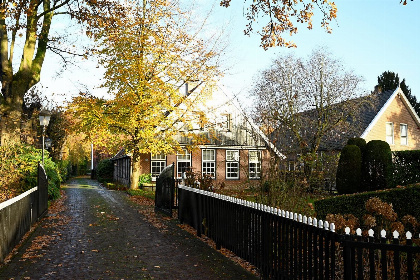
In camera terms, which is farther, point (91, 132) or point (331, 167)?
point (91, 132)

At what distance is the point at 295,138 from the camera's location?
28219mm

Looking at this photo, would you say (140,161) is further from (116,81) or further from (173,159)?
(116,81)

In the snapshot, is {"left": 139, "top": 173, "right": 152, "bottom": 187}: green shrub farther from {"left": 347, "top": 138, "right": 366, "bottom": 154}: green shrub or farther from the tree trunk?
{"left": 347, "top": 138, "right": 366, "bottom": 154}: green shrub

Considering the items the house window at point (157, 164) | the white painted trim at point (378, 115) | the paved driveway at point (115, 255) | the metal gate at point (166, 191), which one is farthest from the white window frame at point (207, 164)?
the paved driveway at point (115, 255)

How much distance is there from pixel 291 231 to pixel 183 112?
2108cm

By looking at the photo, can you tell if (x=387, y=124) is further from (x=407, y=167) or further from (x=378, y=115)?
(x=407, y=167)

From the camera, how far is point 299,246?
6.00 meters

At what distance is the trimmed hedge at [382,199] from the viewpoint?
38.4 ft

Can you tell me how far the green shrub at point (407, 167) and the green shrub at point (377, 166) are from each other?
16.6 inches

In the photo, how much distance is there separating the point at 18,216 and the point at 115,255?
8.80 feet

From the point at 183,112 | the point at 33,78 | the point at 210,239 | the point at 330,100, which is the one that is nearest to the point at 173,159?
the point at 183,112

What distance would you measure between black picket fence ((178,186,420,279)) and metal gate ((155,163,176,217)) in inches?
180

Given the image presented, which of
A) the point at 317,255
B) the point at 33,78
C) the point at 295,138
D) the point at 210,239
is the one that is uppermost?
the point at 33,78

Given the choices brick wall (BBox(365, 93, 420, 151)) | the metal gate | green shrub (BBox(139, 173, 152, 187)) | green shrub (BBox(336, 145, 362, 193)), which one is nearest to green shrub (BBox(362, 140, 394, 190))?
green shrub (BBox(336, 145, 362, 193))
